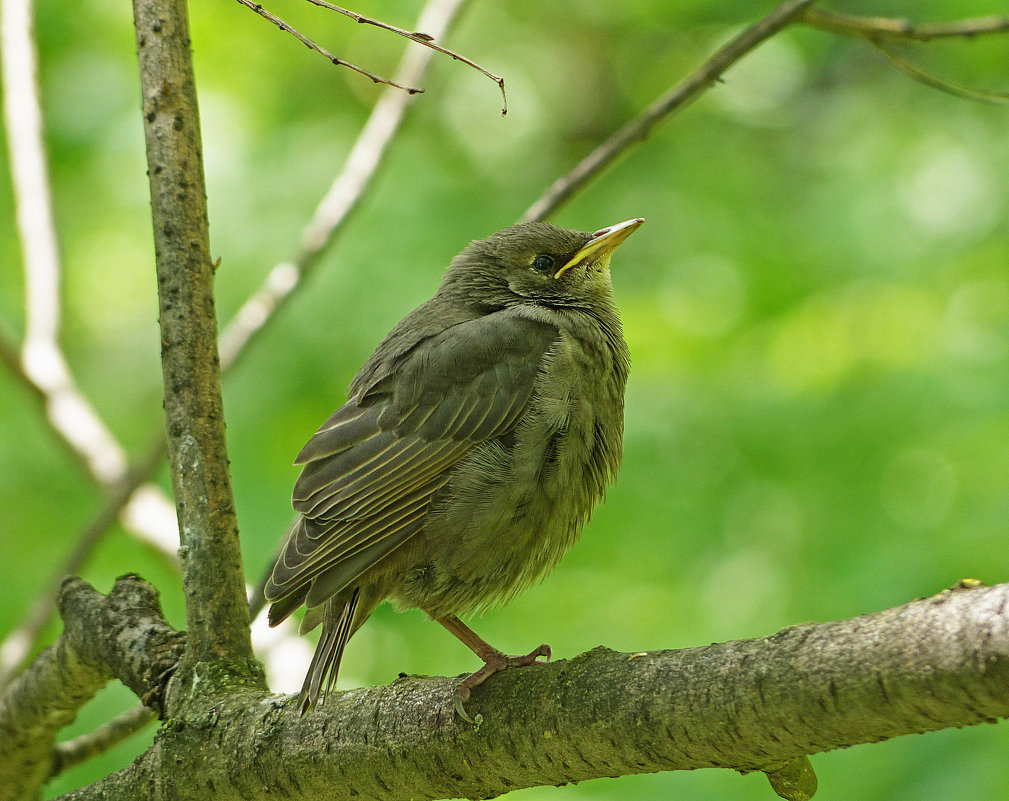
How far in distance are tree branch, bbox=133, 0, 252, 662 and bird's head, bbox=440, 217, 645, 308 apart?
4.53ft

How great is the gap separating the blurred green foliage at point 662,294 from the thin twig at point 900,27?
3.67ft

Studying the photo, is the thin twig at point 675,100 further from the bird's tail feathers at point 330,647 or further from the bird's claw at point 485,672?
the bird's claw at point 485,672

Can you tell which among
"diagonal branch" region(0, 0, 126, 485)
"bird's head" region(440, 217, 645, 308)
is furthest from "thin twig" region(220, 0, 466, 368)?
"diagonal branch" region(0, 0, 126, 485)

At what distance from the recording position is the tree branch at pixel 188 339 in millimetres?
3301

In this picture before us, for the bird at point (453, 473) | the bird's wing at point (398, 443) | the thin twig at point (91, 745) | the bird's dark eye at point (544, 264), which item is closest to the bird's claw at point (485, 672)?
the bird at point (453, 473)

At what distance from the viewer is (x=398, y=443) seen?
3754 millimetres

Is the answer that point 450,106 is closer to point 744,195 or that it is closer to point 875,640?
point 744,195

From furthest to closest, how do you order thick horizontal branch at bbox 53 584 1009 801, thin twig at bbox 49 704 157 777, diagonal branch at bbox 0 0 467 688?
diagonal branch at bbox 0 0 467 688, thin twig at bbox 49 704 157 777, thick horizontal branch at bbox 53 584 1009 801

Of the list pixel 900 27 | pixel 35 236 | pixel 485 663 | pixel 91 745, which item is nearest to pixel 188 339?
pixel 485 663

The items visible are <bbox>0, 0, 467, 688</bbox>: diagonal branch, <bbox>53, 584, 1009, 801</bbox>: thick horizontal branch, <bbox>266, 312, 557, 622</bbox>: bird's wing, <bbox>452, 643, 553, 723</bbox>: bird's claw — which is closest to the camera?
<bbox>53, 584, 1009, 801</bbox>: thick horizontal branch

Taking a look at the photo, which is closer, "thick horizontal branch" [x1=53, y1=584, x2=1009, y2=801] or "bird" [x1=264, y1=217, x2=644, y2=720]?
"thick horizontal branch" [x1=53, y1=584, x2=1009, y2=801]

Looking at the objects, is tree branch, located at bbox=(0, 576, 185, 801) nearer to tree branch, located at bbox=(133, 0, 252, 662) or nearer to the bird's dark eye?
tree branch, located at bbox=(133, 0, 252, 662)

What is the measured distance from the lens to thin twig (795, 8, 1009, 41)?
398 cm

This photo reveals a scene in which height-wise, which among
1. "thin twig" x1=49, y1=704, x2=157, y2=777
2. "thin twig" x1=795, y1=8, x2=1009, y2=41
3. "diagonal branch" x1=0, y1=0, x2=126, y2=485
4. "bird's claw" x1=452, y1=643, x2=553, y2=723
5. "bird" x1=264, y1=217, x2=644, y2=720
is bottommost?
"thin twig" x1=49, y1=704, x2=157, y2=777
